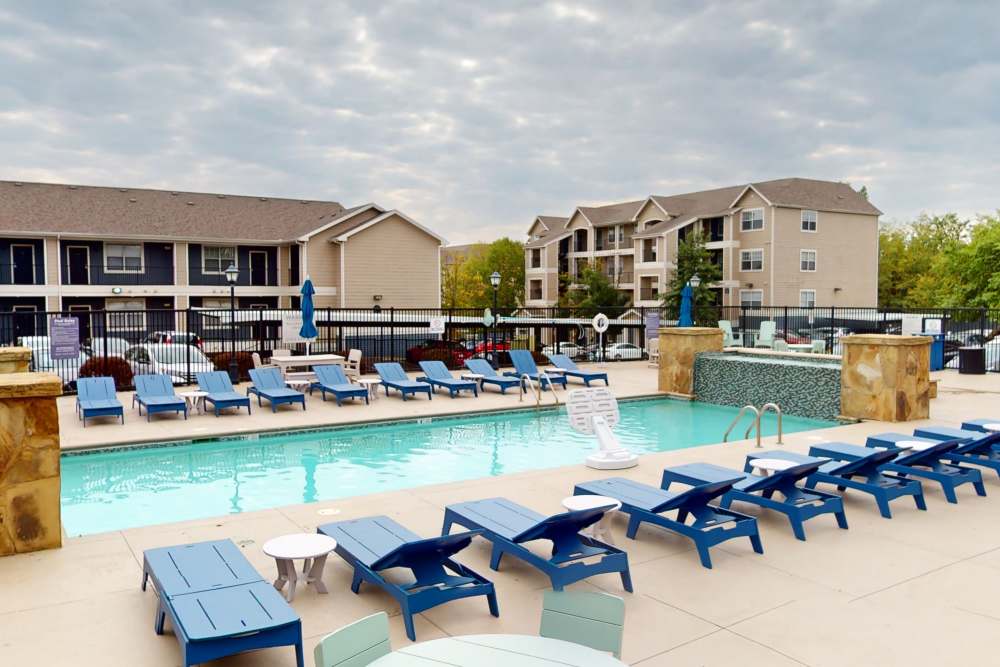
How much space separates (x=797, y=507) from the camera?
6.65 metres

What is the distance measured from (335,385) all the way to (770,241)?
3375cm

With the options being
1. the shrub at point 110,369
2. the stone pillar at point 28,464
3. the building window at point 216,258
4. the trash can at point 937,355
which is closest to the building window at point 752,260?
the trash can at point 937,355

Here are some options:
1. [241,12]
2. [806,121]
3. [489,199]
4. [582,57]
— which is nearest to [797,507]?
[241,12]

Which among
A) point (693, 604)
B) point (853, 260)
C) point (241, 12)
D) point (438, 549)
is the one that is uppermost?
point (241, 12)

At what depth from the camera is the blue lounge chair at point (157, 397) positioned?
43.2ft

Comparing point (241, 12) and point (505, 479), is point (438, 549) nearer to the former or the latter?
point (505, 479)

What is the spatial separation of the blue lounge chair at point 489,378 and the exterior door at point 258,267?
71.9ft

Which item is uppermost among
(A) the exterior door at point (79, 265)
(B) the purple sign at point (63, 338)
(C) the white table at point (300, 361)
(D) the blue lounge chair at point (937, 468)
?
(A) the exterior door at point (79, 265)

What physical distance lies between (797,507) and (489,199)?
164ft

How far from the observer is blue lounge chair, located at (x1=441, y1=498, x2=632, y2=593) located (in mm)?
5043

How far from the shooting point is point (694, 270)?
141 feet

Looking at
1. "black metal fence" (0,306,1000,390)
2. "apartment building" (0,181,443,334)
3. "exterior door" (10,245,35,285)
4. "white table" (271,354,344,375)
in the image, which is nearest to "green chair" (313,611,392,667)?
"white table" (271,354,344,375)

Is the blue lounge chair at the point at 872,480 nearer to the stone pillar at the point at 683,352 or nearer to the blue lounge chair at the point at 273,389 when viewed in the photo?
the stone pillar at the point at 683,352

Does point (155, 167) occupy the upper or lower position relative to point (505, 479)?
upper
